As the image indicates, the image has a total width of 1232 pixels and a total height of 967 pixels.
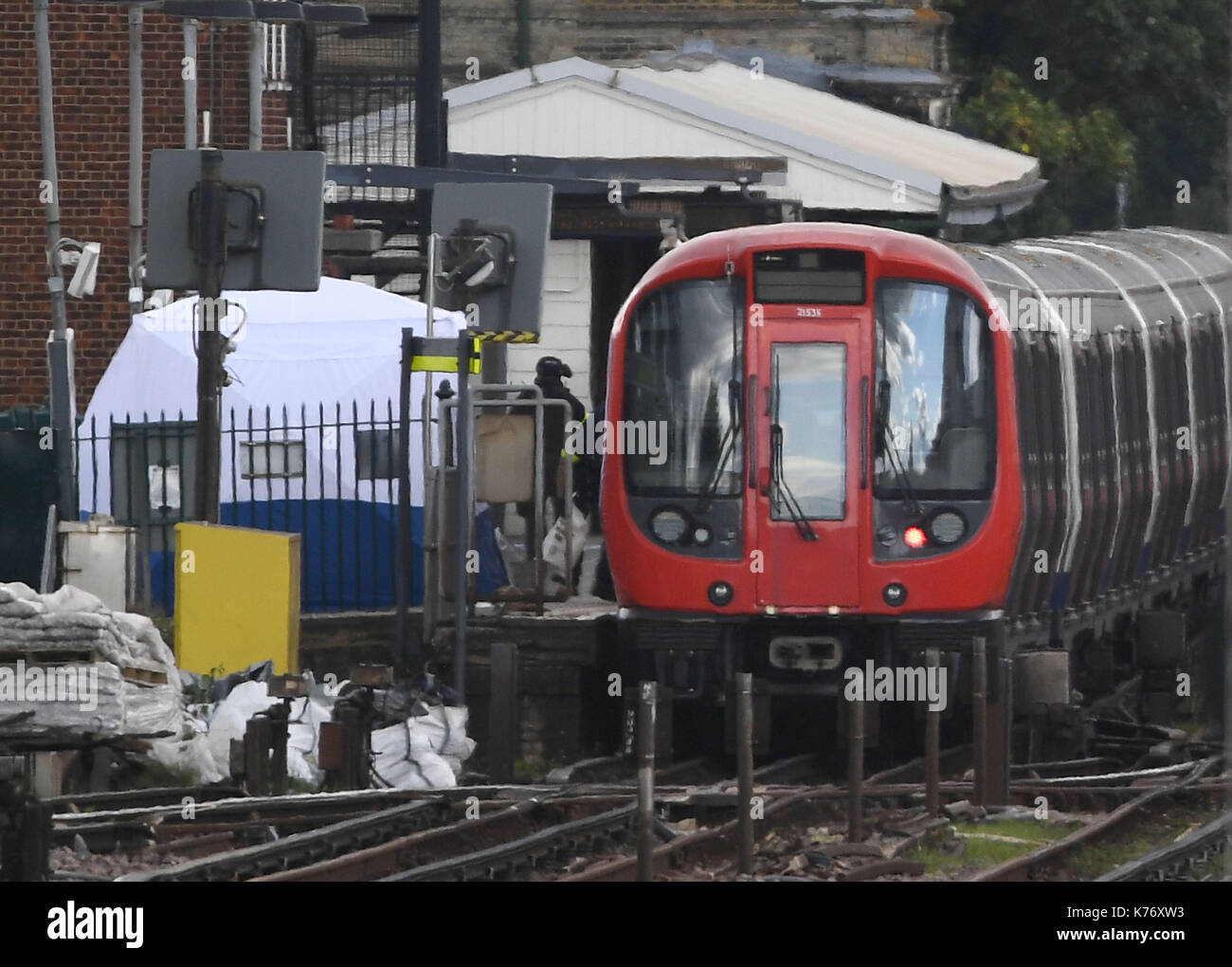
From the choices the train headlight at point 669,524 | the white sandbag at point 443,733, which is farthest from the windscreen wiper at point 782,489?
the white sandbag at point 443,733

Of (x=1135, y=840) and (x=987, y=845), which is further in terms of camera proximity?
(x=1135, y=840)

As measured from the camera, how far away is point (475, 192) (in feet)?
48.6

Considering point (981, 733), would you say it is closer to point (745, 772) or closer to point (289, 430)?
point (745, 772)

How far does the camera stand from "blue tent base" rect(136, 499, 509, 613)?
656 inches

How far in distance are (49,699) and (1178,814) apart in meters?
4.91

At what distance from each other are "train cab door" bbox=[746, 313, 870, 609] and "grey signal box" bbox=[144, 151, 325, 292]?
86.0 inches

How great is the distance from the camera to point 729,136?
25.1 metres

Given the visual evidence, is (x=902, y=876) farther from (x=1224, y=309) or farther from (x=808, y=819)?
(x=1224, y=309)

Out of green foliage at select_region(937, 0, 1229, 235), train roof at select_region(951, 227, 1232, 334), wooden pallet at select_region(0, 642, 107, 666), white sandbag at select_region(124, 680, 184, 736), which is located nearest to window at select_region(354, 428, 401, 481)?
train roof at select_region(951, 227, 1232, 334)

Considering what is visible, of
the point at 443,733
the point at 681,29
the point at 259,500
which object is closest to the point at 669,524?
the point at 443,733

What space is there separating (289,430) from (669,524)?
4025mm

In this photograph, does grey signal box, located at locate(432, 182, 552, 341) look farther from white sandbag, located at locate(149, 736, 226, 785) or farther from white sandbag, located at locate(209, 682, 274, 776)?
white sandbag, located at locate(149, 736, 226, 785)

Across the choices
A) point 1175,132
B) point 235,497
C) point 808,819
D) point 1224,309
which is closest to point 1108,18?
point 1175,132

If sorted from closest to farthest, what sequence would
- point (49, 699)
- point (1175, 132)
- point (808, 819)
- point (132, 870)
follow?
point (132, 870)
point (49, 699)
point (808, 819)
point (1175, 132)
